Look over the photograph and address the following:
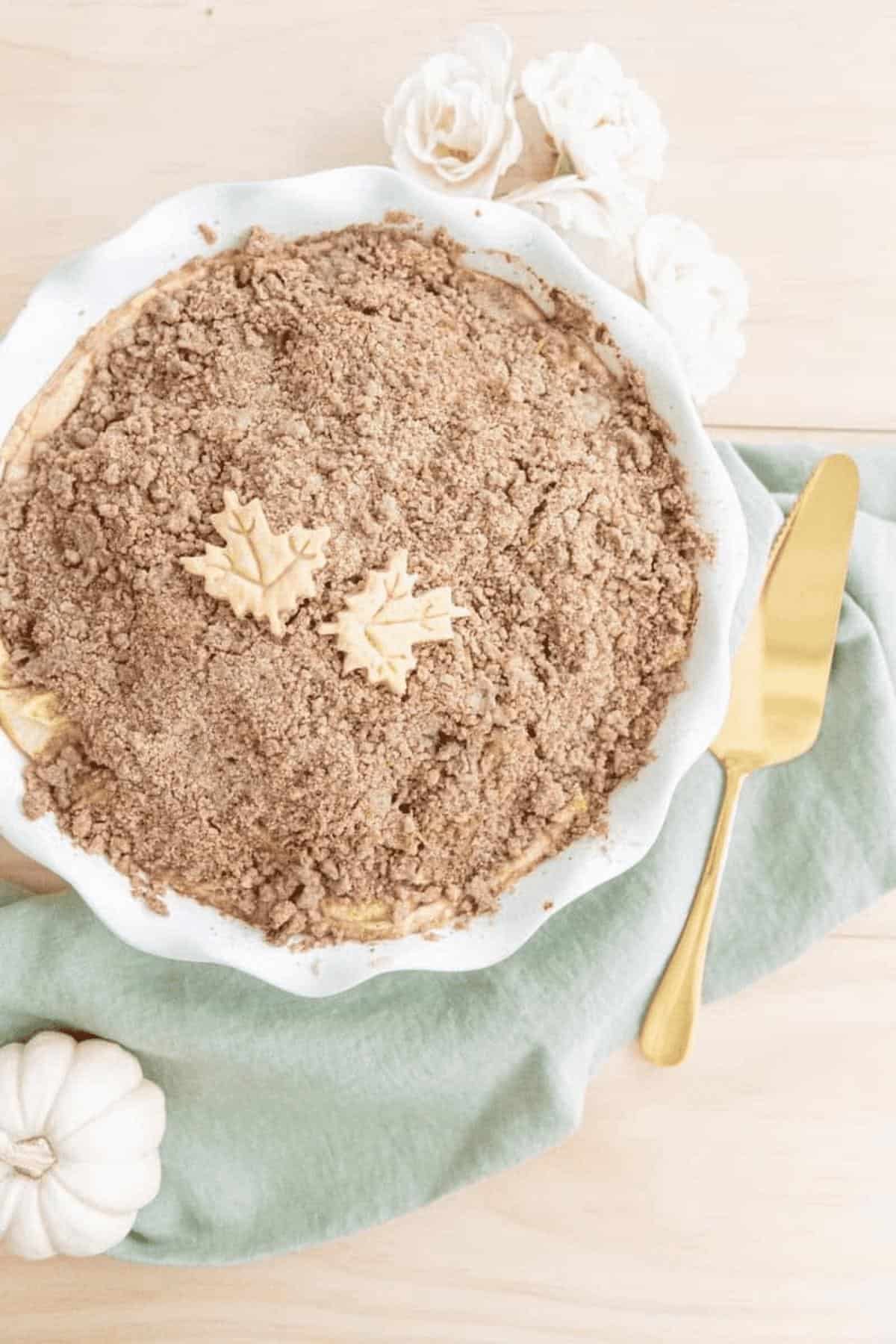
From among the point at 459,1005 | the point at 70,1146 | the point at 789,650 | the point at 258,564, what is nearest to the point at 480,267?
the point at 258,564

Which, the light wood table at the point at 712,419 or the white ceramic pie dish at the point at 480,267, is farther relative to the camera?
the light wood table at the point at 712,419

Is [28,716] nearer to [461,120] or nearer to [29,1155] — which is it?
[29,1155]

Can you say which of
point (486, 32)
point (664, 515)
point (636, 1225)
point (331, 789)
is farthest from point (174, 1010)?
point (486, 32)

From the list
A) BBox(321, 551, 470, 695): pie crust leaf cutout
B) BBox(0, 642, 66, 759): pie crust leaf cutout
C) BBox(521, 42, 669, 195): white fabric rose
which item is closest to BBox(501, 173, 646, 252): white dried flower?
BBox(521, 42, 669, 195): white fabric rose

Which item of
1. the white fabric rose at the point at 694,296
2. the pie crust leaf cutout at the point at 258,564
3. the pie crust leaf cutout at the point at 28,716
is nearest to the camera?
the pie crust leaf cutout at the point at 258,564

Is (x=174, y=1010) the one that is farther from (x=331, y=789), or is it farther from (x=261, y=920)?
(x=331, y=789)

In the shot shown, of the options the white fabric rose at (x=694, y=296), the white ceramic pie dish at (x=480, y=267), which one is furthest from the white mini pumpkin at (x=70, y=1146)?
the white fabric rose at (x=694, y=296)

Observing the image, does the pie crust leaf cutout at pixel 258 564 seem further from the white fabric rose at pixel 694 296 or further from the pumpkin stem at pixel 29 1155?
the pumpkin stem at pixel 29 1155
